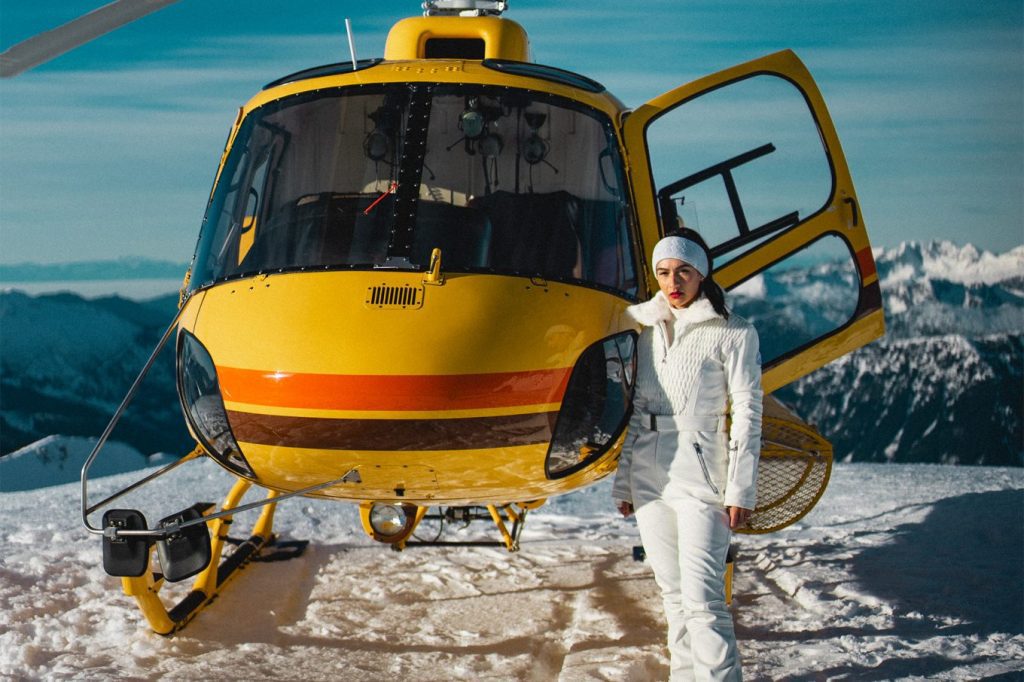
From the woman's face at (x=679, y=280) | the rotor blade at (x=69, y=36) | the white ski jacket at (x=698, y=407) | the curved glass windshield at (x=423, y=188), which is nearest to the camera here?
the white ski jacket at (x=698, y=407)

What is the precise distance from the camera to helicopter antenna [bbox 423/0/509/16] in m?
5.40

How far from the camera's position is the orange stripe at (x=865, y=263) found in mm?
4871

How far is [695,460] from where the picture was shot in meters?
3.48

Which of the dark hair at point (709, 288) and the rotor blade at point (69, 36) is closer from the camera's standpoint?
the dark hair at point (709, 288)

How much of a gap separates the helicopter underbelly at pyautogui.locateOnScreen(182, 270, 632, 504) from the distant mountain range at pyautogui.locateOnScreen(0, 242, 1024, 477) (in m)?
0.50

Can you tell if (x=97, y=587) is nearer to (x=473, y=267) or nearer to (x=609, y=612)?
(x=609, y=612)

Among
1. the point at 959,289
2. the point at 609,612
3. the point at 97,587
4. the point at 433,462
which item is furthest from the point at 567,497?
the point at 959,289

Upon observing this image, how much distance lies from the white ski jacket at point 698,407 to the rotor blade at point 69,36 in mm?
2223

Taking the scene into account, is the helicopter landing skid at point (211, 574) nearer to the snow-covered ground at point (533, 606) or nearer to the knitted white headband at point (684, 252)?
the snow-covered ground at point (533, 606)

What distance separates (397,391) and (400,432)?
13 cm

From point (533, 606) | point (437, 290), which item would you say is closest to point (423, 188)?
point (437, 290)

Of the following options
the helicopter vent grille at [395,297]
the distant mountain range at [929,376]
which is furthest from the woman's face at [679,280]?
the distant mountain range at [929,376]

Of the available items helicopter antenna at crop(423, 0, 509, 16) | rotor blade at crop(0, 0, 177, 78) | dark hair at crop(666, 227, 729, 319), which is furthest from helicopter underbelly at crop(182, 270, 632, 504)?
helicopter antenna at crop(423, 0, 509, 16)

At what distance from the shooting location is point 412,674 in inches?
171
